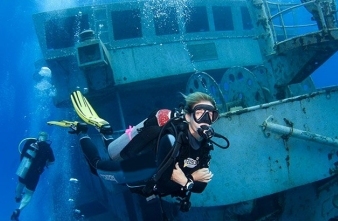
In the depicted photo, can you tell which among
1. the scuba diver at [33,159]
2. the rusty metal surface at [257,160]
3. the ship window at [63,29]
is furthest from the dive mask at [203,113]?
the ship window at [63,29]

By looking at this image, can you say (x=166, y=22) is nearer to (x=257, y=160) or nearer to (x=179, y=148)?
(x=257, y=160)

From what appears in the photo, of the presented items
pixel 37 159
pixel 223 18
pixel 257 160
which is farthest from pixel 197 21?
pixel 257 160

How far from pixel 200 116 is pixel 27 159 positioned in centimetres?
743

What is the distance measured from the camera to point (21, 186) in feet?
30.5

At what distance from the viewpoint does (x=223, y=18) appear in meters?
12.0

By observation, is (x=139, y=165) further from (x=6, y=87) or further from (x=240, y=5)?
(x=6, y=87)

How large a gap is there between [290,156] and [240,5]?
31.0ft

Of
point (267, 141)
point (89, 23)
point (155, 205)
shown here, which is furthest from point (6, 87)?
point (267, 141)

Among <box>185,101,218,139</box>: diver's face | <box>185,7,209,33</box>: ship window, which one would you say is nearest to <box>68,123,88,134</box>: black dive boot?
<box>185,101,218,139</box>: diver's face

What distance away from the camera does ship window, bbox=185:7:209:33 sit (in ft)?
37.3

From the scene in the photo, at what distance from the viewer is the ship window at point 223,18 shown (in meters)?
11.8

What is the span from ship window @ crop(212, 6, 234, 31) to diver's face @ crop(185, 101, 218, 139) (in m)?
9.57

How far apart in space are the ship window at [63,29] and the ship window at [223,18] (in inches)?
197

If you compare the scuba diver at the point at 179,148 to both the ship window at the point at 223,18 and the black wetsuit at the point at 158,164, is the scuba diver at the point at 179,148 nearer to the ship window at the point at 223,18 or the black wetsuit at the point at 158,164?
the black wetsuit at the point at 158,164
